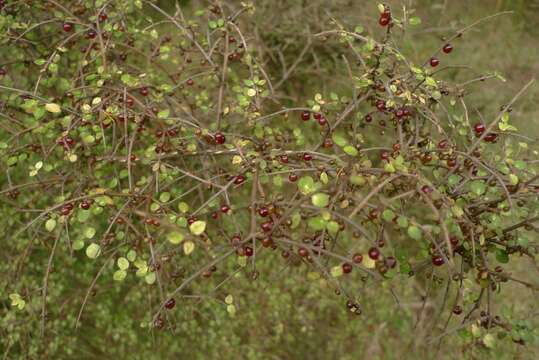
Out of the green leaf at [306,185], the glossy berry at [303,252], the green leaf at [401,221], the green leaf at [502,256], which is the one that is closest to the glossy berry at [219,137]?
the green leaf at [306,185]

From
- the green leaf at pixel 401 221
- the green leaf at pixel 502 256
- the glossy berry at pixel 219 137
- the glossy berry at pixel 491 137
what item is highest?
the glossy berry at pixel 491 137

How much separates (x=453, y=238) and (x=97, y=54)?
150cm

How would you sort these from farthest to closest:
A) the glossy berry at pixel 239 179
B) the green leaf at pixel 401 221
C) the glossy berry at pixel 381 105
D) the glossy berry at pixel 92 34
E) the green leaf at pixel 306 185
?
the glossy berry at pixel 92 34, the glossy berry at pixel 381 105, the glossy berry at pixel 239 179, the green leaf at pixel 306 185, the green leaf at pixel 401 221

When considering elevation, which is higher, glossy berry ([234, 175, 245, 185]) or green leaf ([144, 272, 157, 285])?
glossy berry ([234, 175, 245, 185])

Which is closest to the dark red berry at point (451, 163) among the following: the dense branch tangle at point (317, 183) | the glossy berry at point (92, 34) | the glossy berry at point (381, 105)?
the dense branch tangle at point (317, 183)

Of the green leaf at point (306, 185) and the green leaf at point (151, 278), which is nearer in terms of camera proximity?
the green leaf at point (306, 185)

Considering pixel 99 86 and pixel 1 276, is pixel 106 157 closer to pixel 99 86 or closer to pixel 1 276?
pixel 99 86

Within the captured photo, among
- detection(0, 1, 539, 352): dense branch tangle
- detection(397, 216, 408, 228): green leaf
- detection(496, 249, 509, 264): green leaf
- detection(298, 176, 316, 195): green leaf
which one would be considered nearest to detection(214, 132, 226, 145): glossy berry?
detection(0, 1, 539, 352): dense branch tangle

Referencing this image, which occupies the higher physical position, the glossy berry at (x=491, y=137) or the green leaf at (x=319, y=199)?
the green leaf at (x=319, y=199)

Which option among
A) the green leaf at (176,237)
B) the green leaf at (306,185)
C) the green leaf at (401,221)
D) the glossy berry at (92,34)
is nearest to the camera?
the green leaf at (176,237)

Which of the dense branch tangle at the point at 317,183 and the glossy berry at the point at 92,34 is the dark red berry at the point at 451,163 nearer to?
the dense branch tangle at the point at 317,183

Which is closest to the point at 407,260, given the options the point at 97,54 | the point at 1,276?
the point at 97,54

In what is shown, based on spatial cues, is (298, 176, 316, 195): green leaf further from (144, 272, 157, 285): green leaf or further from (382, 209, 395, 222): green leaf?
(144, 272, 157, 285): green leaf

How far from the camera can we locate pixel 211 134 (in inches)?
70.8
